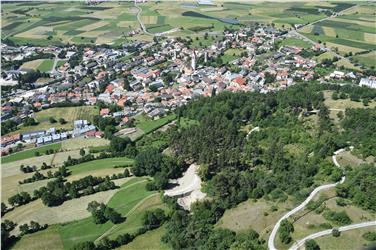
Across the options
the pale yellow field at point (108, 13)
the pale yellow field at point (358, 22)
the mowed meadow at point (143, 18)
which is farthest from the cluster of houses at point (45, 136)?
the pale yellow field at point (358, 22)

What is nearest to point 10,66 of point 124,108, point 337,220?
point 124,108

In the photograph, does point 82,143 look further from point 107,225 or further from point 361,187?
point 361,187

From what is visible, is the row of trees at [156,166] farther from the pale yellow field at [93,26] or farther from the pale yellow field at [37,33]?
the pale yellow field at [93,26]

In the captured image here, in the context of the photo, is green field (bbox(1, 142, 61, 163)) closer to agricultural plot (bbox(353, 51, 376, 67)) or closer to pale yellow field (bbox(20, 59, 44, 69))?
pale yellow field (bbox(20, 59, 44, 69))

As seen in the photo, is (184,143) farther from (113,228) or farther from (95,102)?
(95,102)

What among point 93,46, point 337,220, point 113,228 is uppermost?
point 93,46

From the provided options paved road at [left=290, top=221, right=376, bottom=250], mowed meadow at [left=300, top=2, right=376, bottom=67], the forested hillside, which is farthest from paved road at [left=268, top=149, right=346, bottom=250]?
mowed meadow at [left=300, top=2, right=376, bottom=67]

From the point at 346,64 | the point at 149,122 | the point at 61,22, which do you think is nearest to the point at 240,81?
the point at 149,122
